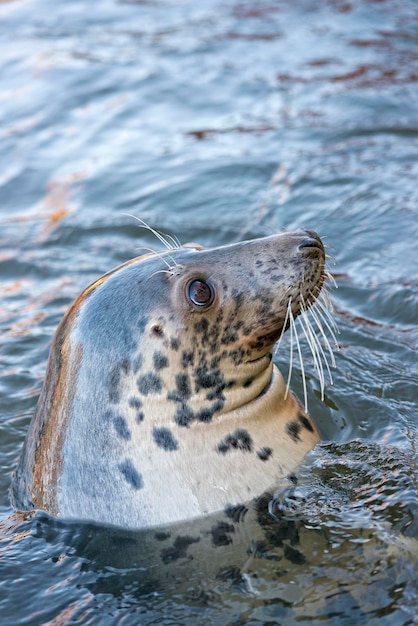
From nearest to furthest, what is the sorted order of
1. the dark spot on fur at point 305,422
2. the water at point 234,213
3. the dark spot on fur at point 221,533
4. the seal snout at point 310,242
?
the water at point 234,213, the dark spot on fur at point 221,533, the seal snout at point 310,242, the dark spot on fur at point 305,422

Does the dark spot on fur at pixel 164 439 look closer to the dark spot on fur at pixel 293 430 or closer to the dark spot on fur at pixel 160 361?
the dark spot on fur at pixel 160 361

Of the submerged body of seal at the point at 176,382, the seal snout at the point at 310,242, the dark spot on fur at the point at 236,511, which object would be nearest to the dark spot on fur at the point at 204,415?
the submerged body of seal at the point at 176,382

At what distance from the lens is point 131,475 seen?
400 cm

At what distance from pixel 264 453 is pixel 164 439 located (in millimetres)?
400

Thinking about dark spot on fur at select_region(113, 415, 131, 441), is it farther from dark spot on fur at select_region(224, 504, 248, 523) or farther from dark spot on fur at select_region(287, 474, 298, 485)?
dark spot on fur at select_region(287, 474, 298, 485)

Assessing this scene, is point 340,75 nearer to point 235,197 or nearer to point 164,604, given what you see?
point 235,197

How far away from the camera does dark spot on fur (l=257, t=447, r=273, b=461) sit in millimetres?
4094

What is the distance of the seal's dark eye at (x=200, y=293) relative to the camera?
3.98m

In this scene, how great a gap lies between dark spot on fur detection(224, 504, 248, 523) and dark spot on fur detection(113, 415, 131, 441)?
18.1 inches

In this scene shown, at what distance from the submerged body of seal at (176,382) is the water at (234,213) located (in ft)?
0.63

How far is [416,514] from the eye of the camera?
13.1 feet

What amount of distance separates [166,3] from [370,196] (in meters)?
6.64

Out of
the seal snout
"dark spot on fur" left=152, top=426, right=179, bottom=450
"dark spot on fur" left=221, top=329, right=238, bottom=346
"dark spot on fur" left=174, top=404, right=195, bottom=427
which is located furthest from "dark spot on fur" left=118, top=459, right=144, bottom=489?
the seal snout

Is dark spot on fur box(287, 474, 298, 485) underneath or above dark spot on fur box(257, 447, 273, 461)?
underneath
